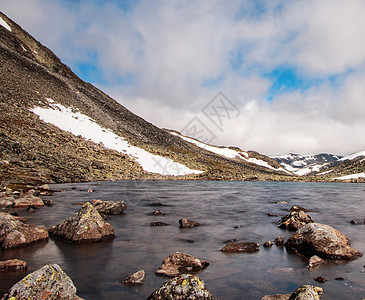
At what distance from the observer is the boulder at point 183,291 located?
17.6 ft

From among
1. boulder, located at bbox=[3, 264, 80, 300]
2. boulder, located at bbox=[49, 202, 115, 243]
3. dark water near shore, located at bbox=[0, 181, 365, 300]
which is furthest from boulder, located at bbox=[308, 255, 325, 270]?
boulder, located at bbox=[49, 202, 115, 243]

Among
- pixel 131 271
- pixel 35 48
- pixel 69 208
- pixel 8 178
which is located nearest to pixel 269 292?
pixel 131 271

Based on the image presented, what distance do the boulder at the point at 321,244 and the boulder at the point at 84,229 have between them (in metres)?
8.46

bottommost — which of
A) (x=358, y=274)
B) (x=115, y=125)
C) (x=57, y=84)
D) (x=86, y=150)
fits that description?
(x=358, y=274)

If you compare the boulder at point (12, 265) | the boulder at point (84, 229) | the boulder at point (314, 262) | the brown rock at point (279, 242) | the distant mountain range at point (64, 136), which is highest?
the distant mountain range at point (64, 136)

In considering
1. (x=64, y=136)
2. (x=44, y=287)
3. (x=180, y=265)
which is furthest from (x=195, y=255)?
(x=64, y=136)

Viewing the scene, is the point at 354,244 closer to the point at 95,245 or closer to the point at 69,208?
the point at 95,245

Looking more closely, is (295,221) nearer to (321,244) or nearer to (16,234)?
(321,244)

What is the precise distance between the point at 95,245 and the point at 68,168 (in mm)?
34077

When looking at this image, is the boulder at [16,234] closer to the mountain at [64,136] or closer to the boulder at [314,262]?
the boulder at [314,262]

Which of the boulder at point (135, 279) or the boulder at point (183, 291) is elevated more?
the boulder at point (183, 291)

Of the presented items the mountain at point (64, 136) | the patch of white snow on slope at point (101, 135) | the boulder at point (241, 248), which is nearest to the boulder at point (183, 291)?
the boulder at point (241, 248)

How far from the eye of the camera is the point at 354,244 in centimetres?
1153

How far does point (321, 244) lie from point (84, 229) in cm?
1009
